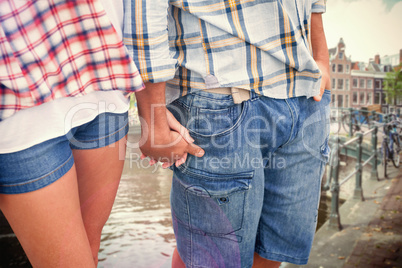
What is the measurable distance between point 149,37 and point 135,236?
2120 mm

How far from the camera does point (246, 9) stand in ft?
2.80

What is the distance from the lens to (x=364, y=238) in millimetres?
2836

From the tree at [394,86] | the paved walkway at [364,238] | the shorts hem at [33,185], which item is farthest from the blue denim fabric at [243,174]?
the tree at [394,86]

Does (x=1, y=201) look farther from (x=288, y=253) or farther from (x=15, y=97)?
(x=288, y=253)

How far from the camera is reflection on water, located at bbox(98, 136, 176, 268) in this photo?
7.22 feet

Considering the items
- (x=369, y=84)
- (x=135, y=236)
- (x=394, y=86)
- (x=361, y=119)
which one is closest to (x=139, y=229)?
(x=135, y=236)

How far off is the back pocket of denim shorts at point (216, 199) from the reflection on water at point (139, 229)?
591 millimetres

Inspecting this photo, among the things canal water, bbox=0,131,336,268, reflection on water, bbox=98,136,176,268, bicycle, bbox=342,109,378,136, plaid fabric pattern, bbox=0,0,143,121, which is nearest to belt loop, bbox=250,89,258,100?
plaid fabric pattern, bbox=0,0,143,121

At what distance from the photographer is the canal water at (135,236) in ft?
7.20

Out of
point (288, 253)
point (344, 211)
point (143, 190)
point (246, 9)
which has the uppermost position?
point (246, 9)

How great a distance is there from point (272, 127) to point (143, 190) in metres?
3.09

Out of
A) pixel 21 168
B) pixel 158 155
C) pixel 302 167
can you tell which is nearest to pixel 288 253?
pixel 302 167

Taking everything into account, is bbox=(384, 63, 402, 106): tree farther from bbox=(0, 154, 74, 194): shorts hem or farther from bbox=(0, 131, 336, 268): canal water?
bbox=(0, 154, 74, 194): shorts hem

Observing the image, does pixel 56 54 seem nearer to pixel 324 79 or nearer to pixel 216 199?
pixel 216 199
